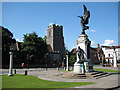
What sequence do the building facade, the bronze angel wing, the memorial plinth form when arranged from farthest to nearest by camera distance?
→ 1. the building facade
2. the bronze angel wing
3. the memorial plinth

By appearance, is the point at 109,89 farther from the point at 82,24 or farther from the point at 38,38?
the point at 38,38

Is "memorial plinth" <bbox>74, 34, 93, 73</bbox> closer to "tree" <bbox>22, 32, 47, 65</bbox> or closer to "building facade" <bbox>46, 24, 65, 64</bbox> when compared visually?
"tree" <bbox>22, 32, 47, 65</bbox>

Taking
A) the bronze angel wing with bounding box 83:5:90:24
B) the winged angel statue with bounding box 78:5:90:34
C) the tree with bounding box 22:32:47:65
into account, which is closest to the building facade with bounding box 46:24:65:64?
the tree with bounding box 22:32:47:65

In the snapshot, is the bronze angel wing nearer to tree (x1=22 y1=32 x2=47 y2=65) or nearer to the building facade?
tree (x1=22 y1=32 x2=47 y2=65)

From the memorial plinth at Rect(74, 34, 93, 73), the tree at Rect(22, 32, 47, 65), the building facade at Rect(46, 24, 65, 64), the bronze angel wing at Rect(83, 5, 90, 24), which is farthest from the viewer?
the building facade at Rect(46, 24, 65, 64)

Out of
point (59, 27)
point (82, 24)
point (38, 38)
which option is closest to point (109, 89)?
point (82, 24)

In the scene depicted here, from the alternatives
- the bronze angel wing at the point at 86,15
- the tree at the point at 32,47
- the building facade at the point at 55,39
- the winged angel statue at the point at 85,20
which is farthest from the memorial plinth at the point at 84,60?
the building facade at the point at 55,39

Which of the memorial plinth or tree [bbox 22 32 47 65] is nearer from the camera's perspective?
the memorial plinth

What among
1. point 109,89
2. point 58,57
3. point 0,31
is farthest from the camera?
point 58,57

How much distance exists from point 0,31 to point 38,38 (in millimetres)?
13267

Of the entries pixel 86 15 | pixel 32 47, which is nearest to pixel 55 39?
pixel 32 47

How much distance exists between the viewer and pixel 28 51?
4372 cm

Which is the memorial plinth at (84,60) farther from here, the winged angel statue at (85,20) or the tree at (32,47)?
the tree at (32,47)

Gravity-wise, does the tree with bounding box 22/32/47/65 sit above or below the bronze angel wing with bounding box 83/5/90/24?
below
